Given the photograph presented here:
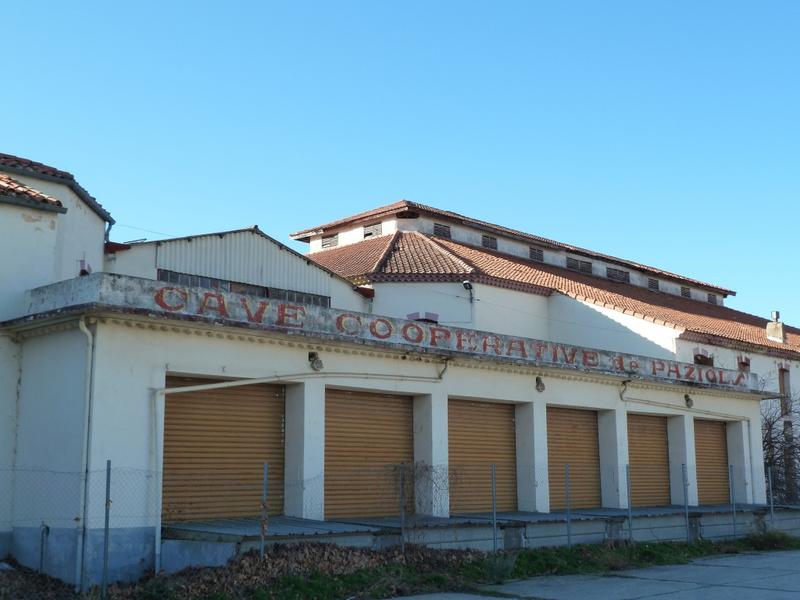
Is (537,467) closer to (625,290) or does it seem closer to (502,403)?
(502,403)

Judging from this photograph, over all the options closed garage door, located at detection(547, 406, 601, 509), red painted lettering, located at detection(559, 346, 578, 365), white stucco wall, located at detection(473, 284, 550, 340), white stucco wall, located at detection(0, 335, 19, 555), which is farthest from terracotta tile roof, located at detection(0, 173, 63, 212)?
white stucco wall, located at detection(473, 284, 550, 340)

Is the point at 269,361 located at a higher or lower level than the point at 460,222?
lower

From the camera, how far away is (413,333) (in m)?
21.0

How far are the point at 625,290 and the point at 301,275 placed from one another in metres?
20.4

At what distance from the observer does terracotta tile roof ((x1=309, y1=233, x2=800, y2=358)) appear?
33.7 metres

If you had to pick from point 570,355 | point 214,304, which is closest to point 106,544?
point 214,304

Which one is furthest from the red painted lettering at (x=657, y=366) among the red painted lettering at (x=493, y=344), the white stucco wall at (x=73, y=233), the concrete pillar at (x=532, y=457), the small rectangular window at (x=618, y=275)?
the small rectangular window at (x=618, y=275)

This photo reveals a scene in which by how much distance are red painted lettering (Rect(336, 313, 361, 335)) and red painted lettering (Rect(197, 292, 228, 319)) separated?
9.11 ft

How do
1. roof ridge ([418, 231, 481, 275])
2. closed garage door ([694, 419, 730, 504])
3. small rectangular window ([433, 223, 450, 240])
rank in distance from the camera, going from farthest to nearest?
1. small rectangular window ([433, 223, 450, 240])
2. roof ridge ([418, 231, 481, 275])
3. closed garage door ([694, 419, 730, 504])

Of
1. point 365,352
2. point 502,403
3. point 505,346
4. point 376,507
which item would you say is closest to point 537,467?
point 502,403

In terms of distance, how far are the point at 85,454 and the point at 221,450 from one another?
334 cm

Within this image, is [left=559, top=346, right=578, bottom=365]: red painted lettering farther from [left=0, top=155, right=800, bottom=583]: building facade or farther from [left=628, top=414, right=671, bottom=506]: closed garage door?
[left=628, top=414, right=671, bottom=506]: closed garage door

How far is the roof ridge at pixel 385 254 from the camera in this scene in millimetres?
33625

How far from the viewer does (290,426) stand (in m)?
19.3
